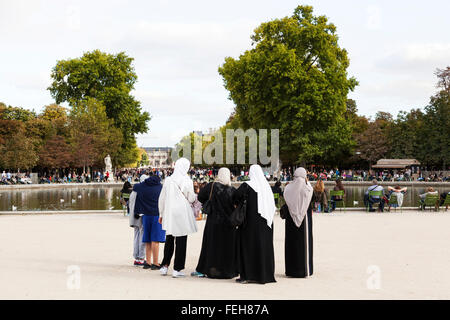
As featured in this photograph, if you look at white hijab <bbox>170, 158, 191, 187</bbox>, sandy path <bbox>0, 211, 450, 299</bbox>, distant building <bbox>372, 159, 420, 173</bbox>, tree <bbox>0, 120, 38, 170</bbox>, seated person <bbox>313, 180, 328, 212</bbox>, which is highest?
tree <bbox>0, 120, 38, 170</bbox>

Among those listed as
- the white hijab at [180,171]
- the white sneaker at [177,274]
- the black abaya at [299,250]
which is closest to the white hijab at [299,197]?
the black abaya at [299,250]

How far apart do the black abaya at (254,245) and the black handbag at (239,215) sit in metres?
0.07

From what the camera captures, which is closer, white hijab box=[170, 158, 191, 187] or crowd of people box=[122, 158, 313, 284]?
crowd of people box=[122, 158, 313, 284]

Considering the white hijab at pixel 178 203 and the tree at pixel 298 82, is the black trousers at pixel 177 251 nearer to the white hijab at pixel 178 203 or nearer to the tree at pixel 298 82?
the white hijab at pixel 178 203

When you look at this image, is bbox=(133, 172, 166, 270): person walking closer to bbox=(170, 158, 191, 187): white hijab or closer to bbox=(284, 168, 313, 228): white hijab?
bbox=(170, 158, 191, 187): white hijab

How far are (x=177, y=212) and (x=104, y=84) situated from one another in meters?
51.6

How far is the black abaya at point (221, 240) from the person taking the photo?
26.6 ft

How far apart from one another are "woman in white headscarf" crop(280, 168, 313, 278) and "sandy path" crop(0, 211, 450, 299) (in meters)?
0.23

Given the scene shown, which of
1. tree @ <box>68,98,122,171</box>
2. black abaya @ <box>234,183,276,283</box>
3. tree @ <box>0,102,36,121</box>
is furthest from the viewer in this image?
tree @ <box>0,102,36,121</box>

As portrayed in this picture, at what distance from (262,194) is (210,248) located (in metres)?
1.17

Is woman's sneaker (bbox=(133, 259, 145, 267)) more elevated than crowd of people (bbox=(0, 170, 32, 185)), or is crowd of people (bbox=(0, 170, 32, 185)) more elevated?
crowd of people (bbox=(0, 170, 32, 185))

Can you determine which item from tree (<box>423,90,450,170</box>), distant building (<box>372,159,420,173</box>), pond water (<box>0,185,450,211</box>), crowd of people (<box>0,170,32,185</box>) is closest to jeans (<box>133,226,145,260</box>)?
pond water (<box>0,185,450,211</box>)

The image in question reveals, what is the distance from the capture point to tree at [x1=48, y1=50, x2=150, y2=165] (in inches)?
2207
